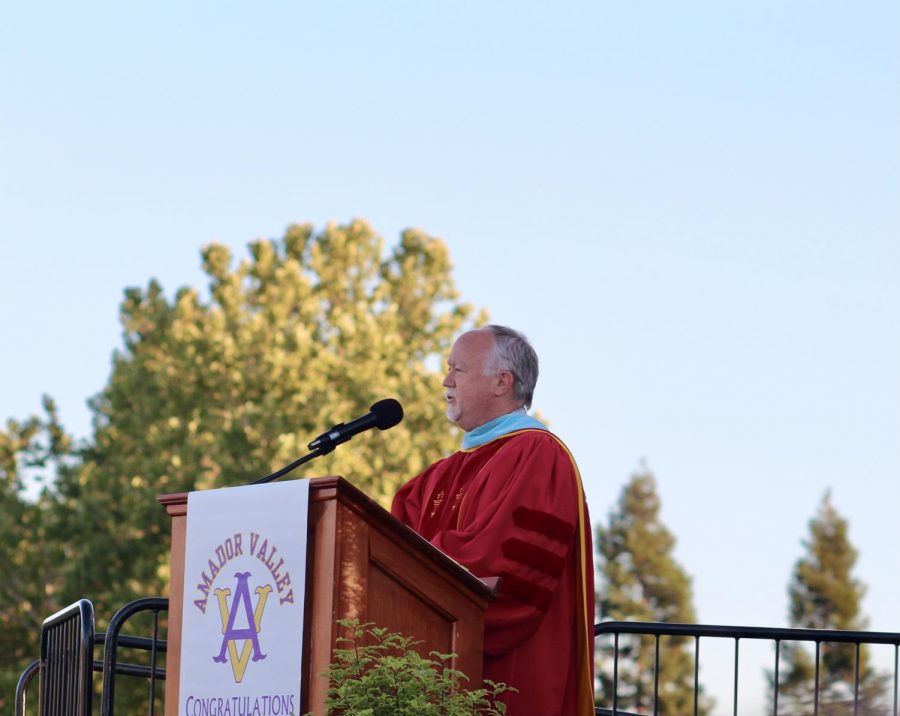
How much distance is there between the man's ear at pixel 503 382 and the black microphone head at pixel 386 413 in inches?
27.7

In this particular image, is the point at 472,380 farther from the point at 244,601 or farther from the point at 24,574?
the point at 24,574

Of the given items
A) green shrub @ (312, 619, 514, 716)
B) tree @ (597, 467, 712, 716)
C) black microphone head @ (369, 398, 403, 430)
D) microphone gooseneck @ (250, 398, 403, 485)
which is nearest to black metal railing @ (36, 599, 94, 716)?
microphone gooseneck @ (250, 398, 403, 485)

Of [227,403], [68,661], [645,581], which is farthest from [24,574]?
[645,581]

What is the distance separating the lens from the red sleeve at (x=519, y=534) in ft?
17.3

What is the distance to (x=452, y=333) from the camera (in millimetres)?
26984

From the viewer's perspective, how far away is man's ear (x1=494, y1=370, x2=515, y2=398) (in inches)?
236

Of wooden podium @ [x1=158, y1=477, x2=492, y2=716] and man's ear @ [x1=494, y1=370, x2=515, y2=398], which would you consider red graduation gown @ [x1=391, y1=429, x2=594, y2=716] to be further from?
wooden podium @ [x1=158, y1=477, x2=492, y2=716]

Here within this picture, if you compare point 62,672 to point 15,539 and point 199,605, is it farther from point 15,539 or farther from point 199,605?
point 15,539

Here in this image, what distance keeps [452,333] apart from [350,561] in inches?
889

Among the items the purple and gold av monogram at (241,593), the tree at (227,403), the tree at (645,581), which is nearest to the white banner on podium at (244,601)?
the purple and gold av monogram at (241,593)

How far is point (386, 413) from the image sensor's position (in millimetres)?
5312

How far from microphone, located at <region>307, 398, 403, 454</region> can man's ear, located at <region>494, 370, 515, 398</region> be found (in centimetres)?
77

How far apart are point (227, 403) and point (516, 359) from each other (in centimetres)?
1731

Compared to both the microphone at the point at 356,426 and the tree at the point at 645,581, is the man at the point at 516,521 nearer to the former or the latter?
the microphone at the point at 356,426
